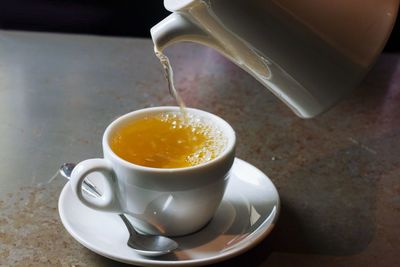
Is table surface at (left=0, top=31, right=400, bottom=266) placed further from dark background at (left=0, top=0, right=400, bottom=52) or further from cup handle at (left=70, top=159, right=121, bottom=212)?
dark background at (left=0, top=0, right=400, bottom=52)

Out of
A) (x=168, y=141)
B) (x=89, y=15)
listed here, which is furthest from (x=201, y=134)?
(x=89, y=15)

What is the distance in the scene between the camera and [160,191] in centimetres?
57

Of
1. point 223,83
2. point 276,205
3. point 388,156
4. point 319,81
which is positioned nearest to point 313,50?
point 319,81

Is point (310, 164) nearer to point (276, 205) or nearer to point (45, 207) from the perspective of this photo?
point (276, 205)

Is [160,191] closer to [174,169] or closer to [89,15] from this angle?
[174,169]

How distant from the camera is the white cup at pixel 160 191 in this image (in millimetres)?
570

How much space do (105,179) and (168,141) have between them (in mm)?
81

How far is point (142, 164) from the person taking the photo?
604 mm

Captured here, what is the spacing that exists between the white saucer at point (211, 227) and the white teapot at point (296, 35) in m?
0.13

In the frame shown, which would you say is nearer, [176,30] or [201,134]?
[176,30]

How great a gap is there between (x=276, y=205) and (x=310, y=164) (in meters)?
0.15

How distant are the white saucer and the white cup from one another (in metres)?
0.02

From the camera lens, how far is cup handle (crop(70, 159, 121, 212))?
1.92 ft

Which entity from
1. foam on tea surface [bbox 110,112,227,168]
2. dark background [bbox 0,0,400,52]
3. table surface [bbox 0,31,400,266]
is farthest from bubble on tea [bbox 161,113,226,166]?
dark background [bbox 0,0,400,52]
